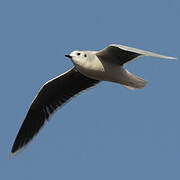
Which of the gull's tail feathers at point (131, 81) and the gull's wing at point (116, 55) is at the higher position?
the gull's wing at point (116, 55)

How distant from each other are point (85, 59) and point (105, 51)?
484 millimetres

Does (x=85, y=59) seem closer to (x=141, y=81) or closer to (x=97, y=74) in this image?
(x=97, y=74)

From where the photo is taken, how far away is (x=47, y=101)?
1526 centimetres

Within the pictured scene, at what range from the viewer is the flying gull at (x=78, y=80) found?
12.9 metres

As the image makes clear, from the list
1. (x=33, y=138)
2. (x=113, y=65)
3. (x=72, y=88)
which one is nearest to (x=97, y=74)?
(x=113, y=65)

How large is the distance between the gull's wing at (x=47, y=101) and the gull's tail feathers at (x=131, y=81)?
5.37 feet

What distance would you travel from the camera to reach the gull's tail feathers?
13398 mm

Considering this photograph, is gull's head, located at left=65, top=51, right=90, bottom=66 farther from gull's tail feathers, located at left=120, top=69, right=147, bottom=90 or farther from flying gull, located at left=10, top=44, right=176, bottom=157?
gull's tail feathers, located at left=120, top=69, right=147, bottom=90

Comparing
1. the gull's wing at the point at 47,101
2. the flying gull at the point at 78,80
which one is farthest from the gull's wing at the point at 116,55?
the gull's wing at the point at 47,101

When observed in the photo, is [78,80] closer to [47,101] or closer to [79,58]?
[47,101]

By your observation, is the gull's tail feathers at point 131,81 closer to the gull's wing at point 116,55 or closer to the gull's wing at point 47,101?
the gull's wing at point 116,55

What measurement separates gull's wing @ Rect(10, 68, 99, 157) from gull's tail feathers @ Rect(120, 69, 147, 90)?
164 centimetres

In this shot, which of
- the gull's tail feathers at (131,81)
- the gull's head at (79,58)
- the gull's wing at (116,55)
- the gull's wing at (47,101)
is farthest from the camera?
the gull's wing at (47,101)

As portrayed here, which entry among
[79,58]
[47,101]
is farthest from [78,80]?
[79,58]
